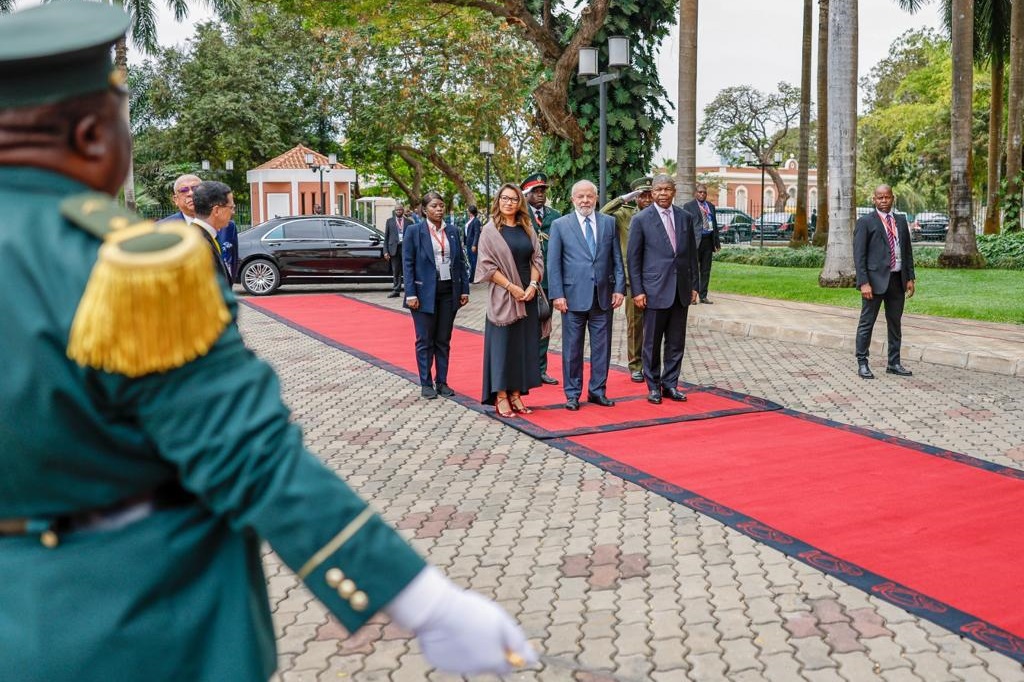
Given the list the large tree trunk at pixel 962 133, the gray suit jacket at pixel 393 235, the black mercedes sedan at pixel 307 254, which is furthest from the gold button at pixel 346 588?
the large tree trunk at pixel 962 133

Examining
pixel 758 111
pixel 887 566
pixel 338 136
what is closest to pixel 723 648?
pixel 887 566

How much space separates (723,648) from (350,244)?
18.3m

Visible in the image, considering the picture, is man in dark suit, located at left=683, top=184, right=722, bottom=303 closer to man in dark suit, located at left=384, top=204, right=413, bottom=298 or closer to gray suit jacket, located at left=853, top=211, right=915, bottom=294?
gray suit jacket, located at left=853, top=211, right=915, bottom=294

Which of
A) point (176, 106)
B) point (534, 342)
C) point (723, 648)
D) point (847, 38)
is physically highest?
point (176, 106)

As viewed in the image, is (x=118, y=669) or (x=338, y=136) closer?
(x=118, y=669)

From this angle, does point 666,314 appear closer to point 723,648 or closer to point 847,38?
point 723,648

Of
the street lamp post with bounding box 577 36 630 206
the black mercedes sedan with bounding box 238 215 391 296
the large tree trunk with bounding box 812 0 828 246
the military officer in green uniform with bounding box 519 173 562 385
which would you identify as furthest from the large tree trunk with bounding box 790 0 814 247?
the military officer in green uniform with bounding box 519 173 562 385

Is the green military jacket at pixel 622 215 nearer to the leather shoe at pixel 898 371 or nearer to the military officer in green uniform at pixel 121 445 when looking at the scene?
the leather shoe at pixel 898 371

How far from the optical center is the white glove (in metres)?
1.39

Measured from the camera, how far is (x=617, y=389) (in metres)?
9.82

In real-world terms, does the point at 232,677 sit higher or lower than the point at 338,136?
lower

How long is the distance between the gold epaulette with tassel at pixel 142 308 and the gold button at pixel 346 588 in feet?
1.21

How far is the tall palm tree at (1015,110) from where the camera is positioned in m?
25.9

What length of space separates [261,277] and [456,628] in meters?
20.6
